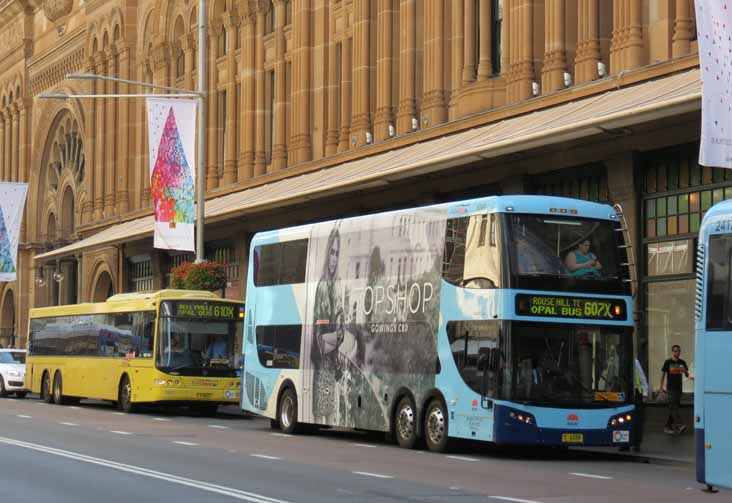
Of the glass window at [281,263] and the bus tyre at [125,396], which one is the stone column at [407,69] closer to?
the bus tyre at [125,396]

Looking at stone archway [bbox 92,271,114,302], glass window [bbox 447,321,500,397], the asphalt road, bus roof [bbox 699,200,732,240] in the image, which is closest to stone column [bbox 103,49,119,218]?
stone archway [bbox 92,271,114,302]

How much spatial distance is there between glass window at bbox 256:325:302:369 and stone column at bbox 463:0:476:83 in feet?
32.1

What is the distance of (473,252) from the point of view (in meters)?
22.7

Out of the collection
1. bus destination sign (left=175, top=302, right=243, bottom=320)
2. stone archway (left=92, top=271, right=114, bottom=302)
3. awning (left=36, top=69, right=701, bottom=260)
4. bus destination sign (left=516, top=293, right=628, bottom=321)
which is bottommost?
bus destination sign (left=516, top=293, right=628, bottom=321)

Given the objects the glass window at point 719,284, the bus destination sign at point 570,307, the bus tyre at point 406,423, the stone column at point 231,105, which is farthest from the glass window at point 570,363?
the stone column at point 231,105

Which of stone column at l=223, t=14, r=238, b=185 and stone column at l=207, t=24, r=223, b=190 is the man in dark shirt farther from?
stone column at l=207, t=24, r=223, b=190

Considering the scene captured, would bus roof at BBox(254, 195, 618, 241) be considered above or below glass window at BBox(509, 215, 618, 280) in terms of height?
above

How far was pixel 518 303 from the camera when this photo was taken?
21922 mm

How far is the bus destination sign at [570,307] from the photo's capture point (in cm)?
2200

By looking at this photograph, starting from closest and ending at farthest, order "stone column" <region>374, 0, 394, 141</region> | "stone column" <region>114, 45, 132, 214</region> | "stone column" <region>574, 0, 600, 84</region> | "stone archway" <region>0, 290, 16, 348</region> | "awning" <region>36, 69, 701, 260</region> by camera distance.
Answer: "awning" <region>36, 69, 701, 260</region>, "stone column" <region>574, 0, 600, 84</region>, "stone column" <region>374, 0, 394, 141</region>, "stone column" <region>114, 45, 132, 214</region>, "stone archway" <region>0, 290, 16, 348</region>

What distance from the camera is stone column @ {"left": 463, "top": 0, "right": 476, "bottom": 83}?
36531mm

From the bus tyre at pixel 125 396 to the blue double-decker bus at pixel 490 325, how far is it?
448 inches

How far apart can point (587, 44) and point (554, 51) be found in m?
1.27

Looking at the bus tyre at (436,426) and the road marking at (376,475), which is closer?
the road marking at (376,475)
